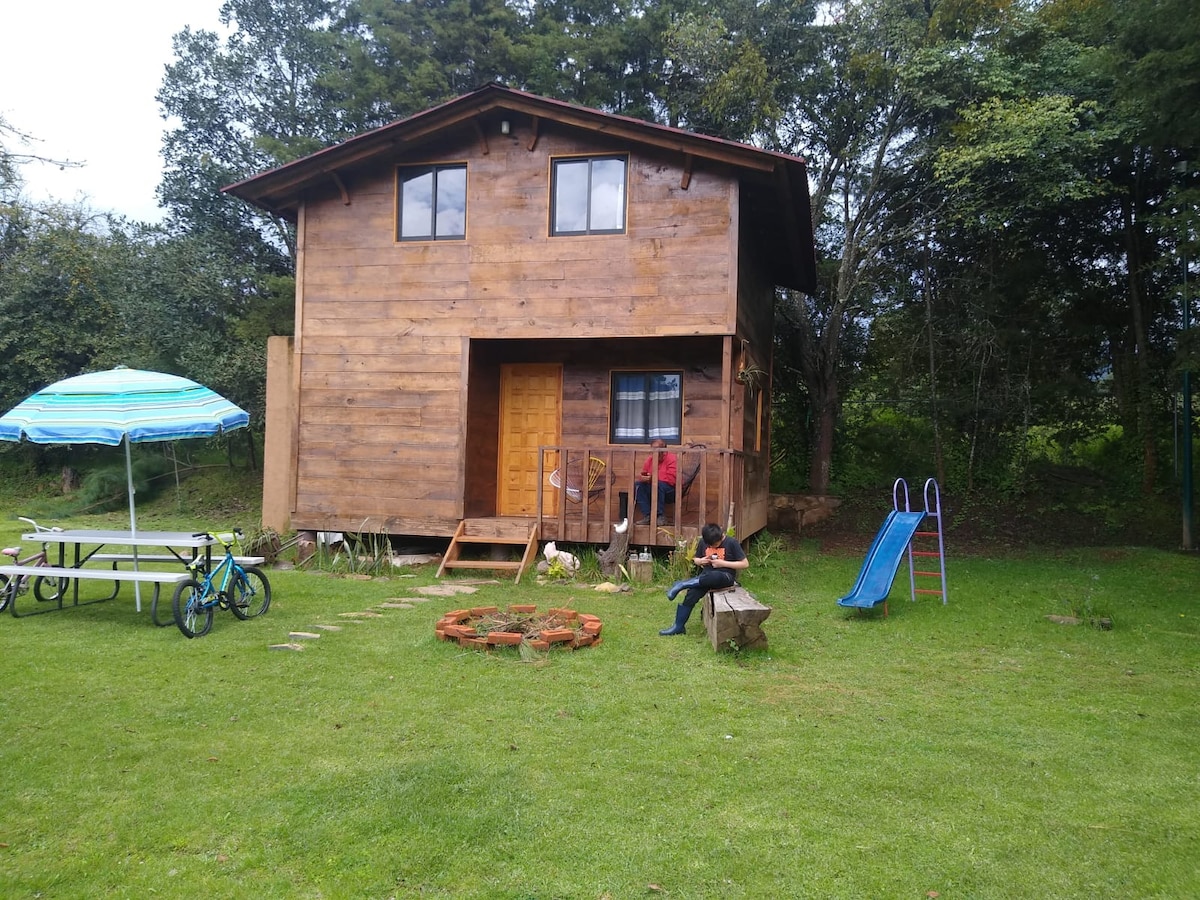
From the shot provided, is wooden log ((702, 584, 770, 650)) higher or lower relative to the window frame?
lower

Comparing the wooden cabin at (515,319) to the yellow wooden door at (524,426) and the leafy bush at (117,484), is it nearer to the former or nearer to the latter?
the yellow wooden door at (524,426)

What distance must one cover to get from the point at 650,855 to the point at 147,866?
6.87ft

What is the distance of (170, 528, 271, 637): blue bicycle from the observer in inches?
287

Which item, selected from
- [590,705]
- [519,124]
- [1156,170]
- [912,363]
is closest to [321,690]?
[590,705]

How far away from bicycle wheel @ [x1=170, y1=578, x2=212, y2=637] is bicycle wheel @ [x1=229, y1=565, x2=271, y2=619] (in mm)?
394

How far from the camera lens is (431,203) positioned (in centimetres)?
1226

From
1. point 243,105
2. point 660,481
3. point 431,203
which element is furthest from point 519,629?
point 243,105

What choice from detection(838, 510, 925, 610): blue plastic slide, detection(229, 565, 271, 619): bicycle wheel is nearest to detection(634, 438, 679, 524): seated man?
detection(838, 510, 925, 610): blue plastic slide

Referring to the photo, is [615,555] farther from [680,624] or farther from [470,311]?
[470,311]

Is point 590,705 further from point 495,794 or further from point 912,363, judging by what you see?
point 912,363

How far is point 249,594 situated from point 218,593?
0.49m

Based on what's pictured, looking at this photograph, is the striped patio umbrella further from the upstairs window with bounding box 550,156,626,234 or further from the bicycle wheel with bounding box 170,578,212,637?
→ the upstairs window with bounding box 550,156,626,234

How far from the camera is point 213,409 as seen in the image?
8.08m

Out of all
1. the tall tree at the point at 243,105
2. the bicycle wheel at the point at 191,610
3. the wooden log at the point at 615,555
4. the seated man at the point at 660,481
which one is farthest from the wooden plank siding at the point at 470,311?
the tall tree at the point at 243,105
